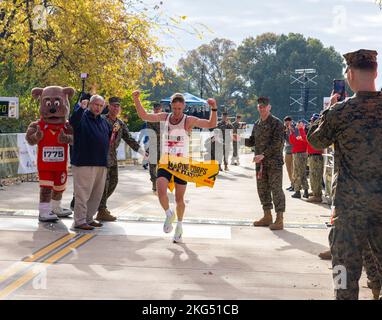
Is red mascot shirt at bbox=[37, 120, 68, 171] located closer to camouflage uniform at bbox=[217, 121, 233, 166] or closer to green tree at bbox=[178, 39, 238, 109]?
camouflage uniform at bbox=[217, 121, 233, 166]


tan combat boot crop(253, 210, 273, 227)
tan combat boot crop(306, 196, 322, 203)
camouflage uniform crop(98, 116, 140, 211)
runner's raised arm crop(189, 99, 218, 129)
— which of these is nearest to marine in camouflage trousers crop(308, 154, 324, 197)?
tan combat boot crop(306, 196, 322, 203)

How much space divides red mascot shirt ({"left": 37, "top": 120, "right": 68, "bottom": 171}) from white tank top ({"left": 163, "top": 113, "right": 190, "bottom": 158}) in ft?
7.18

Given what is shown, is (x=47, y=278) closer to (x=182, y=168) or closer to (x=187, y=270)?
(x=187, y=270)

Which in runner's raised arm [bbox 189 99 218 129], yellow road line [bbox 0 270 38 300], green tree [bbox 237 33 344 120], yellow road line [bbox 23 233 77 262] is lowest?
yellow road line [bbox 23 233 77 262]

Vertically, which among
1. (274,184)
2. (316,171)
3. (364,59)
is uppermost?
(364,59)

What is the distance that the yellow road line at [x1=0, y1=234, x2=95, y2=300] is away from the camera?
5586 millimetres

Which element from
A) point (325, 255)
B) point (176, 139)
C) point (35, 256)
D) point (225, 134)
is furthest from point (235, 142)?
point (35, 256)

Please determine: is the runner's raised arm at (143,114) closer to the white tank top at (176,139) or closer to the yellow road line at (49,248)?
the white tank top at (176,139)

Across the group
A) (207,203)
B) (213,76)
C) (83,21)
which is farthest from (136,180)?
(213,76)

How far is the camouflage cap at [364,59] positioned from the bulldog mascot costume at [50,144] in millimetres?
5978

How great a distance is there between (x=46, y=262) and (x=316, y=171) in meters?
8.05

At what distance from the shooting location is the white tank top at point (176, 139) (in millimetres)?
8188

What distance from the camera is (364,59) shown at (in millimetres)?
4508

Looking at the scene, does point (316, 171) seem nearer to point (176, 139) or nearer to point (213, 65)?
point (176, 139)
